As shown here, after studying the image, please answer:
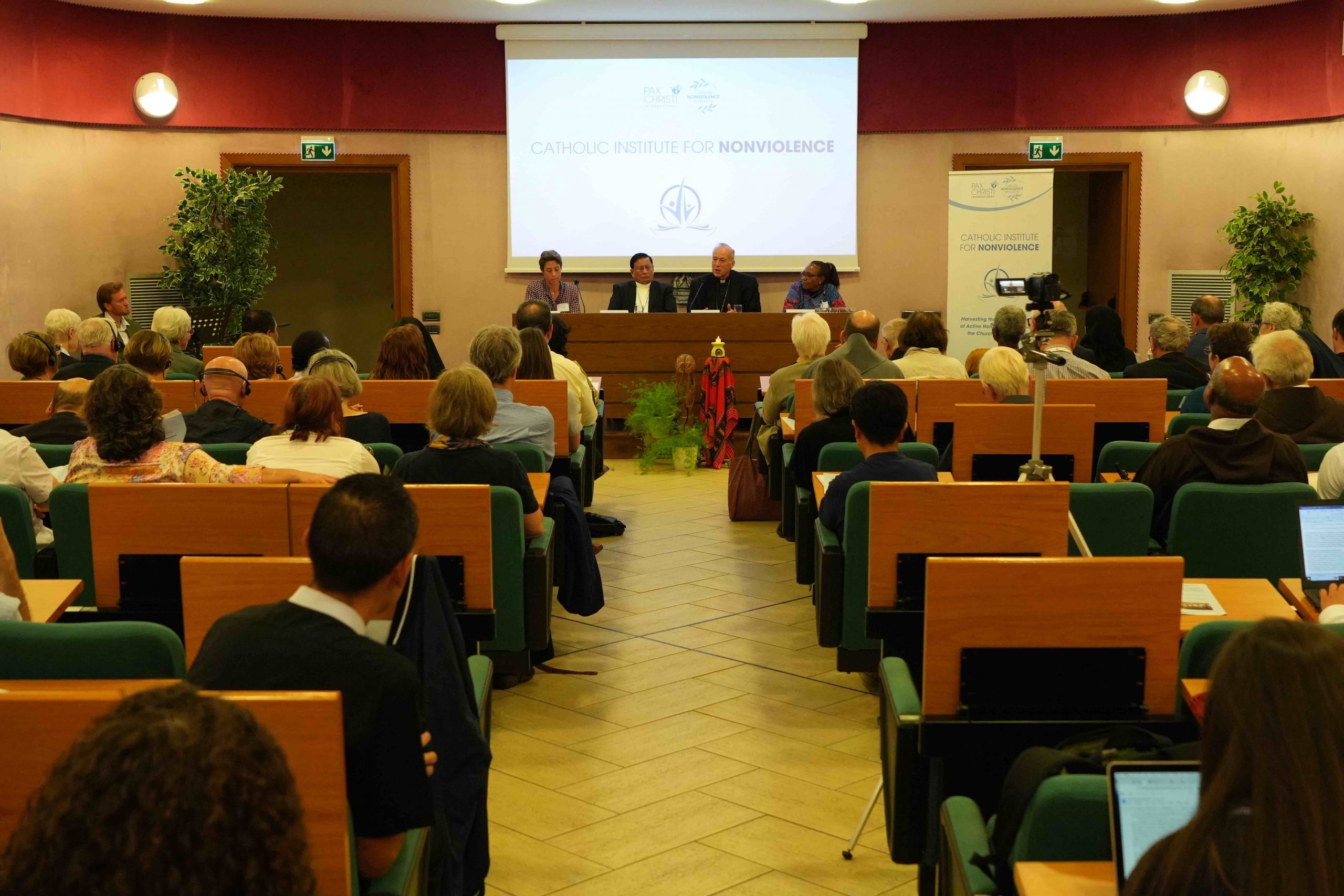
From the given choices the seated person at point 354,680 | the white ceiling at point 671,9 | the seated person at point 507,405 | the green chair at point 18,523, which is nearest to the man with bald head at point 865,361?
the seated person at point 507,405

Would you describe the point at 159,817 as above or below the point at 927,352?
below

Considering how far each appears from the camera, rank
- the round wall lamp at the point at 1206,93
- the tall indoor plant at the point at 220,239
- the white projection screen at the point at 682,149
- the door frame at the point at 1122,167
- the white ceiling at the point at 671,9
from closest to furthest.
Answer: the white ceiling at the point at 671,9 < the tall indoor plant at the point at 220,239 < the round wall lamp at the point at 1206,93 < the white projection screen at the point at 682,149 < the door frame at the point at 1122,167

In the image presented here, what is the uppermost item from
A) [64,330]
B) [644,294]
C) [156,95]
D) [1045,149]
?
[156,95]

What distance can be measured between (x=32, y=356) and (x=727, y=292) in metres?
5.74

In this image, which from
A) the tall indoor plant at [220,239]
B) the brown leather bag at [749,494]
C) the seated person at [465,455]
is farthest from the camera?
the tall indoor plant at [220,239]

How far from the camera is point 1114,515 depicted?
12.3 feet

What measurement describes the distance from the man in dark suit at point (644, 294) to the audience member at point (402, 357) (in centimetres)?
427

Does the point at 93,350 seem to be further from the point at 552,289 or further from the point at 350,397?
the point at 552,289

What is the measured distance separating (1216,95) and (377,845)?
1138 centimetres

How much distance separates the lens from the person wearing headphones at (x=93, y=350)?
6.70 metres

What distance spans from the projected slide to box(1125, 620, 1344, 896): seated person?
412 inches

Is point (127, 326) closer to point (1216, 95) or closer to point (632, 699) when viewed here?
point (632, 699)

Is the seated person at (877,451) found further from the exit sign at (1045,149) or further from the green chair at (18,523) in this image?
the exit sign at (1045,149)

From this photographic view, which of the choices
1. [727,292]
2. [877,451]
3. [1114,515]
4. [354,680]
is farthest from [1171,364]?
[354,680]
